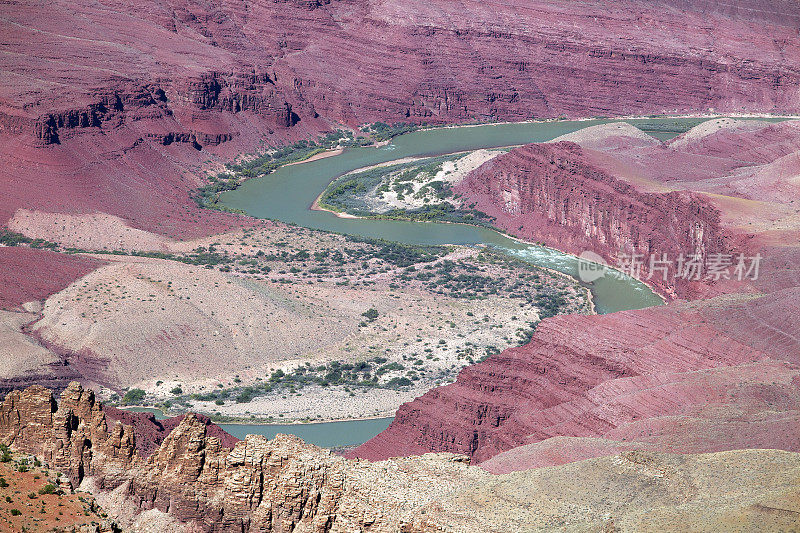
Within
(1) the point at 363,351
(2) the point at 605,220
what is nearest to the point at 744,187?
(2) the point at 605,220

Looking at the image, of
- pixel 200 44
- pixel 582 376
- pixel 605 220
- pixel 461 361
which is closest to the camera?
pixel 582 376

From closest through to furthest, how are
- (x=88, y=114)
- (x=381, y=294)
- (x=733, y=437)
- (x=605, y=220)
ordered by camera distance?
(x=733, y=437), (x=381, y=294), (x=605, y=220), (x=88, y=114)

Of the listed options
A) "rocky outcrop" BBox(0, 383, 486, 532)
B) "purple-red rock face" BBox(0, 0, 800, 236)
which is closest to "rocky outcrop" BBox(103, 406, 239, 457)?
"rocky outcrop" BBox(0, 383, 486, 532)

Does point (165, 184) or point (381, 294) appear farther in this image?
point (165, 184)

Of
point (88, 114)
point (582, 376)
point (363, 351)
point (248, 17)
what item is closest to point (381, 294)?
point (363, 351)

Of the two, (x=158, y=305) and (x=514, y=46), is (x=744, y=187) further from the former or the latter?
(x=514, y=46)

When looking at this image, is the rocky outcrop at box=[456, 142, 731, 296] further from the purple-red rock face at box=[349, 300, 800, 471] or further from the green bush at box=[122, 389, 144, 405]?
the green bush at box=[122, 389, 144, 405]

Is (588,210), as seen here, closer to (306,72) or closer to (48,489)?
(306,72)

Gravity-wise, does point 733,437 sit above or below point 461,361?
above
